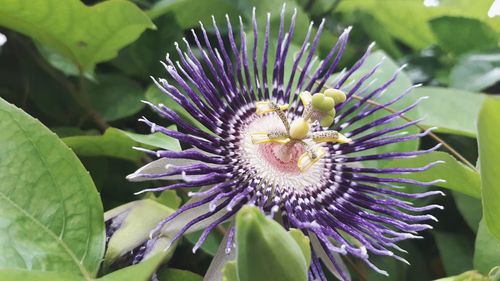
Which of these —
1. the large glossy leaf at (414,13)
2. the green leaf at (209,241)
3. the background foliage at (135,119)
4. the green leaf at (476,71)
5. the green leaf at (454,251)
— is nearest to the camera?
the background foliage at (135,119)

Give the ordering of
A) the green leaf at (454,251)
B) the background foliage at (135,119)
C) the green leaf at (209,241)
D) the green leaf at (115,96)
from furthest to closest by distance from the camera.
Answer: the green leaf at (115,96), the green leaf at (454,251), the green leaf at (209,241), the background foliage at (135,119)

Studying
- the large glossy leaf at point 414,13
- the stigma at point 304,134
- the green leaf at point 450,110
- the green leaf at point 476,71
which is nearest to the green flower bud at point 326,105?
the stigma at point 304,134

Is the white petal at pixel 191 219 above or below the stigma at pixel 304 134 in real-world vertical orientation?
below

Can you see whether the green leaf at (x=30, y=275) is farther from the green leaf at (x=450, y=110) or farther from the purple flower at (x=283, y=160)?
the green leaf at (x=450, y=110)

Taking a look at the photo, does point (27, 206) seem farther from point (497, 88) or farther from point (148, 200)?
point (497, 88)

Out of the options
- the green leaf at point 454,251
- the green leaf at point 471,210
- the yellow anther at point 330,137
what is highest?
the yellow anther at point 330,137

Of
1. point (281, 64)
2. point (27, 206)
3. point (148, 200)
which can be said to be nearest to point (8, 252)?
point (27, 206)

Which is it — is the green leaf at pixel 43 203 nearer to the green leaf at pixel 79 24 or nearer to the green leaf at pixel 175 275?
the green leaf at pixel 175 275

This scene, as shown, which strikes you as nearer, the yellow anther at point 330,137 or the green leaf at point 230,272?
the green leaf at point 230,272
